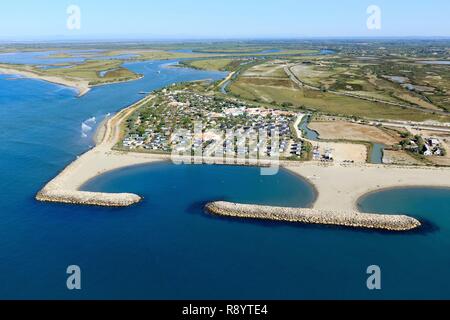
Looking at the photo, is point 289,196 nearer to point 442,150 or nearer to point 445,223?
point 445,223

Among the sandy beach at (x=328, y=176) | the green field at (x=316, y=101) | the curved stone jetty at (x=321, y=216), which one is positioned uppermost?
the green field at (x=316, y=101)

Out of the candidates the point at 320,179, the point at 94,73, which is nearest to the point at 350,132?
the point at 320,179

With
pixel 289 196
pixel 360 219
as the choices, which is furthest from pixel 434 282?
pixel 289 196

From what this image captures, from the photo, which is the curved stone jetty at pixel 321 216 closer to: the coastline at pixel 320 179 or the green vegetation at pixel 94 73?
the coastline at pixel 320 179

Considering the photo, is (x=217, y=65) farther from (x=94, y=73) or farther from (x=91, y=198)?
(x=91, y=198)
